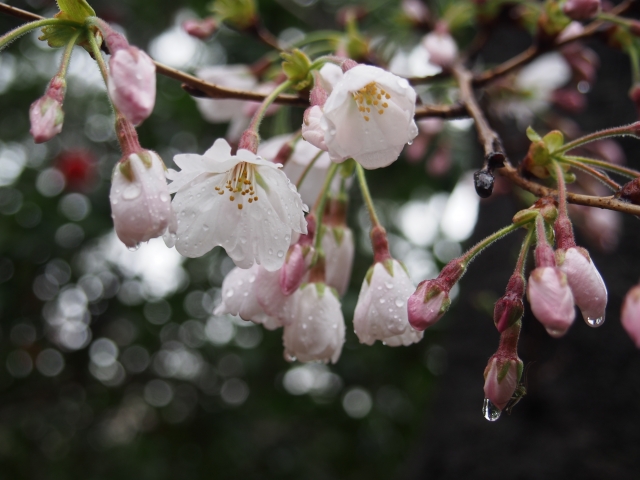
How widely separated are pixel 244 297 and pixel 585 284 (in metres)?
0.57

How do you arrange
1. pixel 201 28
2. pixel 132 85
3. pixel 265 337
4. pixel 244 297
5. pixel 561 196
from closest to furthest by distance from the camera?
pixel 132 85 < pixel 561 196 < pixel 244 297 < pixel 201 28 < pixel 265 337

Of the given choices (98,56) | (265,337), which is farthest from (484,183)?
(265,337)

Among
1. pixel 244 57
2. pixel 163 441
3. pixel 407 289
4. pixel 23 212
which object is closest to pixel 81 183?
pixel 23 212

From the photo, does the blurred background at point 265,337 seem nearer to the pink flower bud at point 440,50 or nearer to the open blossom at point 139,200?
the pink flower bud at point 440,50

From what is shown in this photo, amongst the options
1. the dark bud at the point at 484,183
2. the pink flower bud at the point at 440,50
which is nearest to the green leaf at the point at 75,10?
the dark bud at the point at 484,183

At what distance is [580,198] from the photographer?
32.7 inches

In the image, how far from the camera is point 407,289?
3.34ft

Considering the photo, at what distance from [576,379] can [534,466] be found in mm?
343

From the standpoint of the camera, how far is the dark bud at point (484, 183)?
815 mm

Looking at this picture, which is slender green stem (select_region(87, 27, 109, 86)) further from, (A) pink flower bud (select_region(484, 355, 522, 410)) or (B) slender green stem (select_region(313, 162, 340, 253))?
(A) pink flower bud (select_region(484, 355, 522, 410))

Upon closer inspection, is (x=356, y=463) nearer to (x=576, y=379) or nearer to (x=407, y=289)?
(x=576, y=379)

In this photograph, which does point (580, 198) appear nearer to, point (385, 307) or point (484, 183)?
point (484, 183)

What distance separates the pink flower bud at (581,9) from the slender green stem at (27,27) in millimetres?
1034

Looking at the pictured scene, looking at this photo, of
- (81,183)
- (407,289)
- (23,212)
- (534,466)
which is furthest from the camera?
(81,183)
